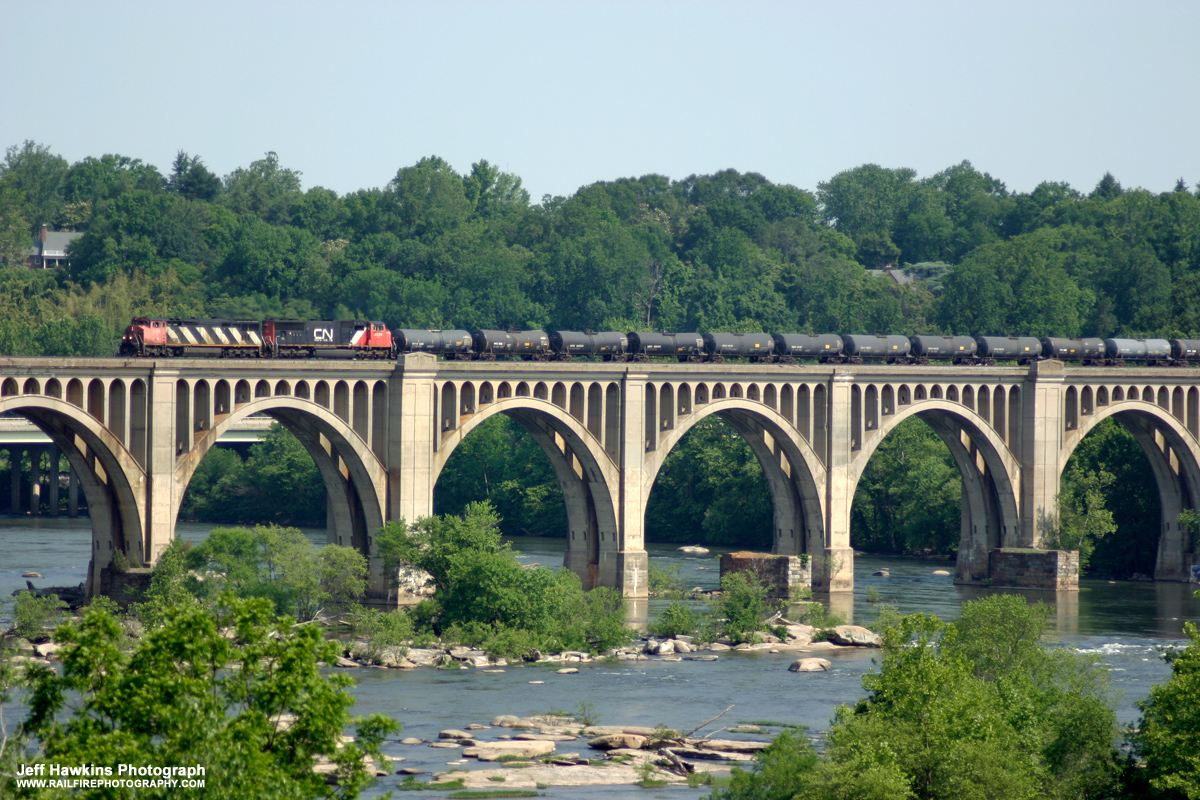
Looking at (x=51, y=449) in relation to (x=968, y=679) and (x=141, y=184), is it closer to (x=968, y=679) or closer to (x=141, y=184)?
(x=141, y=184)

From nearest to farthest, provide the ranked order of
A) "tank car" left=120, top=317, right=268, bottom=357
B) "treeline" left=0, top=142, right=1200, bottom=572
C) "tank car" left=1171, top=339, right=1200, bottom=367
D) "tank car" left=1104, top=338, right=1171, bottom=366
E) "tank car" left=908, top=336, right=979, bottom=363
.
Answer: "tank car" left=120, top=317, right=268, bottom=357
"tank car" left=908, top=336, right=979, bottom=363
"tank car" left=1104, top=338, right=1171, bottom=366
"tank car" left=1171, top=339, right=1200, bottom=367
"treeline" left=0, top=142, right=1200, bottom=572

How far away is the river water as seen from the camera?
55938mm

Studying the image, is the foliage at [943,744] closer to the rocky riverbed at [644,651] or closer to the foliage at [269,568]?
the rocky riverbed at [644,651]

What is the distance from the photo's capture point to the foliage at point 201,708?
27.8 m

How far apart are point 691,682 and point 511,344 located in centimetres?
2666

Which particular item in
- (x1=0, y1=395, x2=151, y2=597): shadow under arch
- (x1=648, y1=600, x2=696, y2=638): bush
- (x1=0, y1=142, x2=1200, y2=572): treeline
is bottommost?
(x1=648, y1=600, x2=696, y2=638): bush

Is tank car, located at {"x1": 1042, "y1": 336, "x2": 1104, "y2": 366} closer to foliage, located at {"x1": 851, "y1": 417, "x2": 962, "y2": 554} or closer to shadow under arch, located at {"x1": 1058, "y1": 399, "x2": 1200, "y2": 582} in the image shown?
shadow under arch, located at {"x1": 1058, "y1": 399, "x2": 1200, "y2": 582}

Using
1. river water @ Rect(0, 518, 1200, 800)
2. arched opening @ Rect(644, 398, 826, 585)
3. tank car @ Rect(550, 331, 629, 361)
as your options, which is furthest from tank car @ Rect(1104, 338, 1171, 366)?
tank car @ Rect(550, 331, 629, 361)

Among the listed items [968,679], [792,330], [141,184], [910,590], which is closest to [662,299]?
[792,330]

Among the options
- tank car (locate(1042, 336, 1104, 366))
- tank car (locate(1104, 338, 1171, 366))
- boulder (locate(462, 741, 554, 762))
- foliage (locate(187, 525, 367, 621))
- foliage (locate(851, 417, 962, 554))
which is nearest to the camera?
boulder (locate(462, 741, 554, 762))

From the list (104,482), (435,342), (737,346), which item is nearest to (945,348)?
(737,346)

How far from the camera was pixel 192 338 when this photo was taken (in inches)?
2938

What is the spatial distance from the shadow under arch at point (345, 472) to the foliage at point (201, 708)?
44686mm

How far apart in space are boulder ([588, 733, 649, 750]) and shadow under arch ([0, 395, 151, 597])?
25.2 metres
